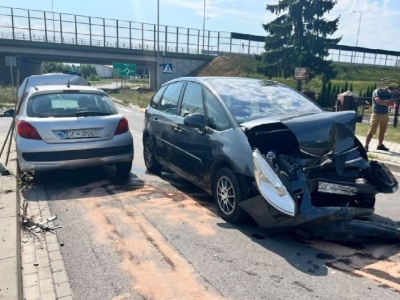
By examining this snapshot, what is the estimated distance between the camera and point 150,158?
22.4 feet

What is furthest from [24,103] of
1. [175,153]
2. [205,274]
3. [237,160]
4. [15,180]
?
[205,274]

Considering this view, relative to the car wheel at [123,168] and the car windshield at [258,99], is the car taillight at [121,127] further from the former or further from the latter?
the car windshield at [258,99]

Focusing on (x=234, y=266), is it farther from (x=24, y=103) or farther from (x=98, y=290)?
(x=24, y=103)

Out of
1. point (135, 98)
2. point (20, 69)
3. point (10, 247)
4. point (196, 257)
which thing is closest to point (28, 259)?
point (10, 247)

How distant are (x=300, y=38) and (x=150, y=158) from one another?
130 feet

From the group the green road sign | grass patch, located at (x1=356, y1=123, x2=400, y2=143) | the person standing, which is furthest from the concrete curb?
the green road sign

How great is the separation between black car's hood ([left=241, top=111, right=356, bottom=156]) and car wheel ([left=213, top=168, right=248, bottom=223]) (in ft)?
1.92

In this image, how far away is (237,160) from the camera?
4.23 m

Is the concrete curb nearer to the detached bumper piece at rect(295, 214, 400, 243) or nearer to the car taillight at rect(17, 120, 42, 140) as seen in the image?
the car taillight at rect(17, 120, 42, 140)

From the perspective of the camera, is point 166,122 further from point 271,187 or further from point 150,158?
point 271,187

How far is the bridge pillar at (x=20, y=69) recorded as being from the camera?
44625mm

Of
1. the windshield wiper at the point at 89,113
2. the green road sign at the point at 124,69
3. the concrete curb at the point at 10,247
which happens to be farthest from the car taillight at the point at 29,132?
the green road sign at the point at 124,69

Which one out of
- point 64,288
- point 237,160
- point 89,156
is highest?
point 237,160

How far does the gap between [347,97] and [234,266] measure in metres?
11.3
